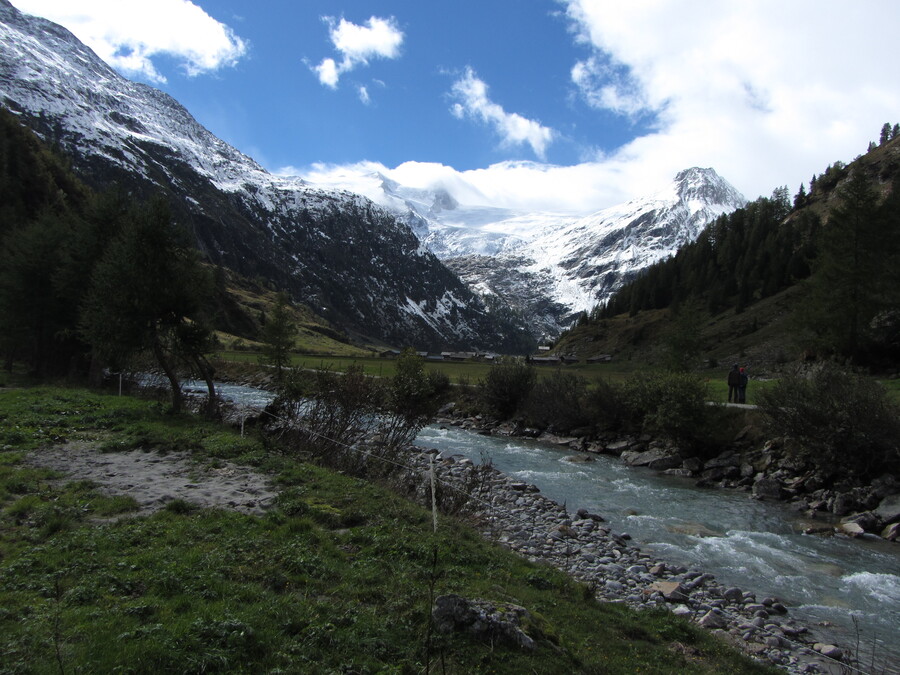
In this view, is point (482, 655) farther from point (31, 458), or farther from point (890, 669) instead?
point (31, 458)

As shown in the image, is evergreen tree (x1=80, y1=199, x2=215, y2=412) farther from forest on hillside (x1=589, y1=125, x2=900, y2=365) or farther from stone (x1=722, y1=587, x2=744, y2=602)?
forest on hillside (x1=589, y1=125, x2=900, y2=365)

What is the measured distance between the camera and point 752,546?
1862 centimetres

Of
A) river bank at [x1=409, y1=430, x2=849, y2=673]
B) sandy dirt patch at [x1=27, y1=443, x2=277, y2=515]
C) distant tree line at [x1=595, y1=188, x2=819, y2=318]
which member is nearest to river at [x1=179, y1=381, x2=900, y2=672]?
river bank at [x1=409, y1=430, x2=849, y2=673]

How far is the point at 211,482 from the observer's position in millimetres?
15133

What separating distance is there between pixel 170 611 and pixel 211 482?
338 inches

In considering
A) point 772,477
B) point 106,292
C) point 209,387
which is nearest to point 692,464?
point 772,477

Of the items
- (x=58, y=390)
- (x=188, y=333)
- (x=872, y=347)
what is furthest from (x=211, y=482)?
(x=872, y=347)

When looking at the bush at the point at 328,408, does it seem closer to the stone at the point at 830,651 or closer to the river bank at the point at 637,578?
the river bank at the point at 637,578

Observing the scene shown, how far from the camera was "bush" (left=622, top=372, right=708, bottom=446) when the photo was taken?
3353 cm

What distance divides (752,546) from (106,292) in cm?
3227

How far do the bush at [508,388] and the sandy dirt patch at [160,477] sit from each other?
116 ft

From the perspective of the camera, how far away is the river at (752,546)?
44.2 feet

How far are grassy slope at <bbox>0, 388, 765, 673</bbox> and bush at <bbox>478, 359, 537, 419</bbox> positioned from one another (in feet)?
119

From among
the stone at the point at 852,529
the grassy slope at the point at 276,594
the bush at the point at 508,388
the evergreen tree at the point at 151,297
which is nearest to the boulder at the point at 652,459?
the stone at the point at 852,529
